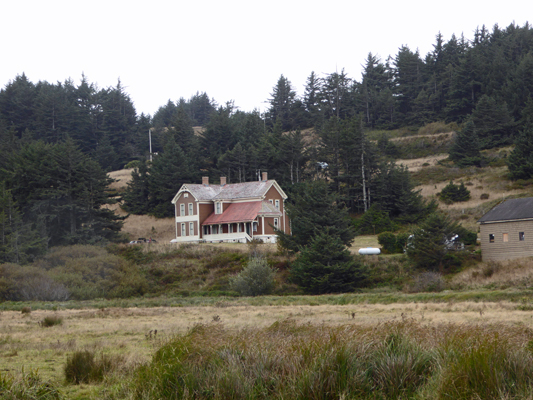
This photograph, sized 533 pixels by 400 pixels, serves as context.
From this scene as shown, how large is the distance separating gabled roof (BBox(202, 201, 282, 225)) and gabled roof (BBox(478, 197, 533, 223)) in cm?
2352

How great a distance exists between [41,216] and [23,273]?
17.9m

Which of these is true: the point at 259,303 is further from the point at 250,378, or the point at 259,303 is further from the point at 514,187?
the point at 514,187

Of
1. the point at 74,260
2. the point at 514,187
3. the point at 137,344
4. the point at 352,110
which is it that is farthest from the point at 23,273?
the point at 352,110

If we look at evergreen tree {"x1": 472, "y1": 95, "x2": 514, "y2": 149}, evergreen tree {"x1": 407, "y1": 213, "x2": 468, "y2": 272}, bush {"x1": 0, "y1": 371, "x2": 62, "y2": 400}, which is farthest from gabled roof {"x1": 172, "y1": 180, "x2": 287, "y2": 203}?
bush {"x1": 0, "y1": 371, "x2": 62, "y2": 400}

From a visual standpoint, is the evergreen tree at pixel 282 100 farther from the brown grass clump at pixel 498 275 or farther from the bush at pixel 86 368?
the bush at pixel 86 368

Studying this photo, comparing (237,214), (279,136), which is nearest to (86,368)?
(237,214)

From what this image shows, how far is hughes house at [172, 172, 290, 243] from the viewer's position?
195 ft

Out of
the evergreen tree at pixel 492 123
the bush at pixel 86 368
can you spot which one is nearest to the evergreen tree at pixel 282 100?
the evergreen tree at pixel 492 123

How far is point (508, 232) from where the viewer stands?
4128 cm

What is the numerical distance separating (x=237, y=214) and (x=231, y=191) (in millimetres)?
4764

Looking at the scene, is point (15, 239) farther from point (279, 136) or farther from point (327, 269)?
point (279, 136)

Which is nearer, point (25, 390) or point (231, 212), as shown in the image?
point (25, 390)

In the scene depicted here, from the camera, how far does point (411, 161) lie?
3575 inches

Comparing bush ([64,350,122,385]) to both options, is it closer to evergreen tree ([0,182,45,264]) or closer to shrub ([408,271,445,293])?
shrub ([408,271,445,293])
